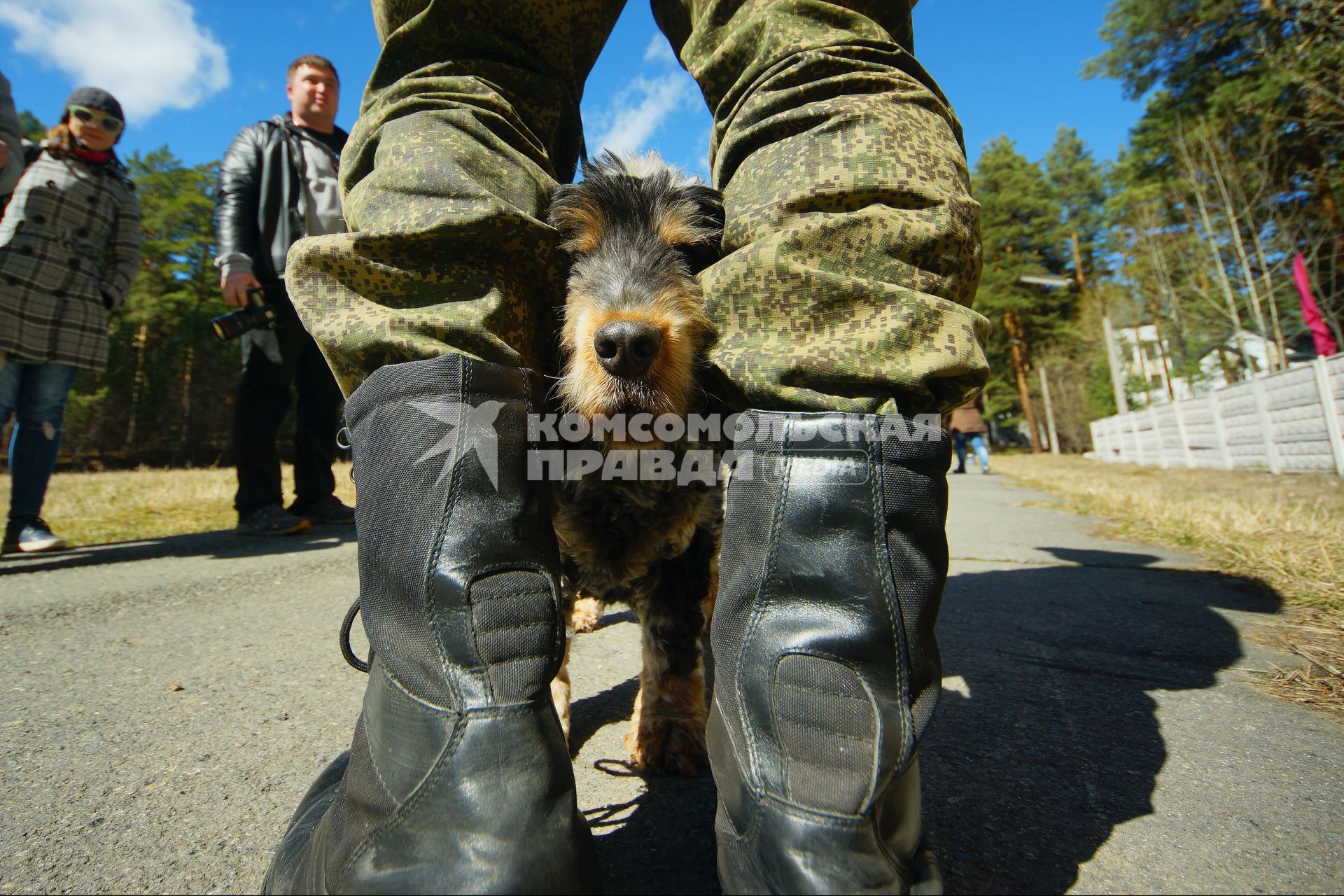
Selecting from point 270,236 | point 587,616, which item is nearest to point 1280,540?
point 587,616

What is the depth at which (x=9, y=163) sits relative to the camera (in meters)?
4.14

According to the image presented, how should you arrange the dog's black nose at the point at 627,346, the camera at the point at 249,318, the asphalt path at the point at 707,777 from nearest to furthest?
1. the asphalt path at the point at 707,777
2. the dog's black nose at the point at 627,346
3. the camera at the point at 249,318

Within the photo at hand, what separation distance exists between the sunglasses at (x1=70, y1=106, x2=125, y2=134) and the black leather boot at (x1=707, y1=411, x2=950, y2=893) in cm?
617

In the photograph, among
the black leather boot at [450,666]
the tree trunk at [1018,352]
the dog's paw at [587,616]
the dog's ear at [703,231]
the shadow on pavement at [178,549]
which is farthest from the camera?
the tree trunk at [1018,352]

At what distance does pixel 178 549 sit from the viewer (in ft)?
14.7

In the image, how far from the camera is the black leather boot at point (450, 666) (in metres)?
0.84

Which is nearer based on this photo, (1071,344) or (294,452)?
(294,452)

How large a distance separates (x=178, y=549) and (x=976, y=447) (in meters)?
18.2

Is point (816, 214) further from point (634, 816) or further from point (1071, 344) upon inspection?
point (1071, 344)

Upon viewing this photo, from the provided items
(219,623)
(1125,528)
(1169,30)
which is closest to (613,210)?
(219,623)

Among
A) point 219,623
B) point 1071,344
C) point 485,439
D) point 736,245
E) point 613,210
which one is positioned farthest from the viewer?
point 1071,344

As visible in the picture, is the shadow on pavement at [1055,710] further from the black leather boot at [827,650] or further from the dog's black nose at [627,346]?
the dog's black nose at [627,346]

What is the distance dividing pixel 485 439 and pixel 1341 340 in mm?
25799

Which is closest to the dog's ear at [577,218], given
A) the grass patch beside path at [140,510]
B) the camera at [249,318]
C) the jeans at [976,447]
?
the camera at [249,318]
